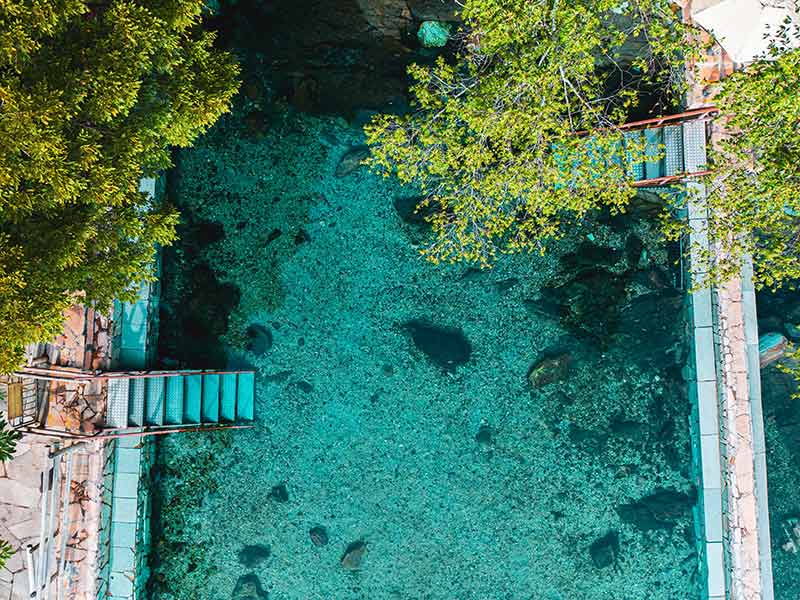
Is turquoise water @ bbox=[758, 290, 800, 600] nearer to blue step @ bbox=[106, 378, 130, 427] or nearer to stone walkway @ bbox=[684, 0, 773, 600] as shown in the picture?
stone walkway @ bbox=[684, 0, 773, 600]

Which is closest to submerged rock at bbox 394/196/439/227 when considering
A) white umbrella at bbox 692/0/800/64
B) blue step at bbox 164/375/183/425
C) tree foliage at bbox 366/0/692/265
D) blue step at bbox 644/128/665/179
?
tree foliage at bbox 366/0/692/265

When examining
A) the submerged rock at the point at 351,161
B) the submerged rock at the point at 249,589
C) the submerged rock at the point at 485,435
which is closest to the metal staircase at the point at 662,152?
the submerged rock at the point at 351,161

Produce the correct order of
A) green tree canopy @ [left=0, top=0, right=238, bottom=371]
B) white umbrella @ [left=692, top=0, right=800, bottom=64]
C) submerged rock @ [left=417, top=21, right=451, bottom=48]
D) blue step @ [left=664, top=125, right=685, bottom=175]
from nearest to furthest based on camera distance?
green tree canopy @ [left=0, top=0, right=238, bottom=371]
white umbrella @ [left=692, top=0, right=800, bottom=64]
blue step @ [left=664, top=125, right=685, bottom=175]
submerged rock @ [left=417, top=21, right=451, bottom=48]

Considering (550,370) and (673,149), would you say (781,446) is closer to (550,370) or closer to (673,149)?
(550,370)

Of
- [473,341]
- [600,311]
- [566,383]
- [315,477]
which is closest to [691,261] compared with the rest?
[600,311]

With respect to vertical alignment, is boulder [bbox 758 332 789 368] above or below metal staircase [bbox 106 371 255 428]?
above

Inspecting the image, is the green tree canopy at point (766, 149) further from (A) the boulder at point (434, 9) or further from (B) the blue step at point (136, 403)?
(B) the blue step at point (136, 403)
